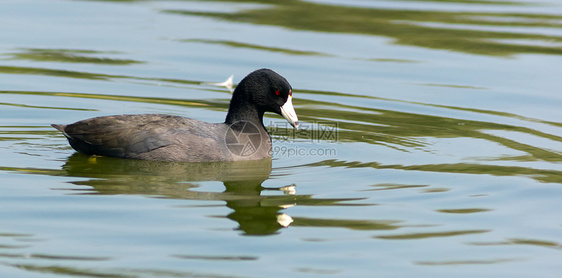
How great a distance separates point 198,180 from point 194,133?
0.81 metres

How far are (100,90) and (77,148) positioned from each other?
3043 millimetres

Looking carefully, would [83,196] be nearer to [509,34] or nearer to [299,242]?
[299,242]

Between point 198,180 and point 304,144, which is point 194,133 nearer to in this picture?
point 198,180

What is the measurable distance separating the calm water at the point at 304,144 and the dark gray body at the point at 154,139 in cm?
15
